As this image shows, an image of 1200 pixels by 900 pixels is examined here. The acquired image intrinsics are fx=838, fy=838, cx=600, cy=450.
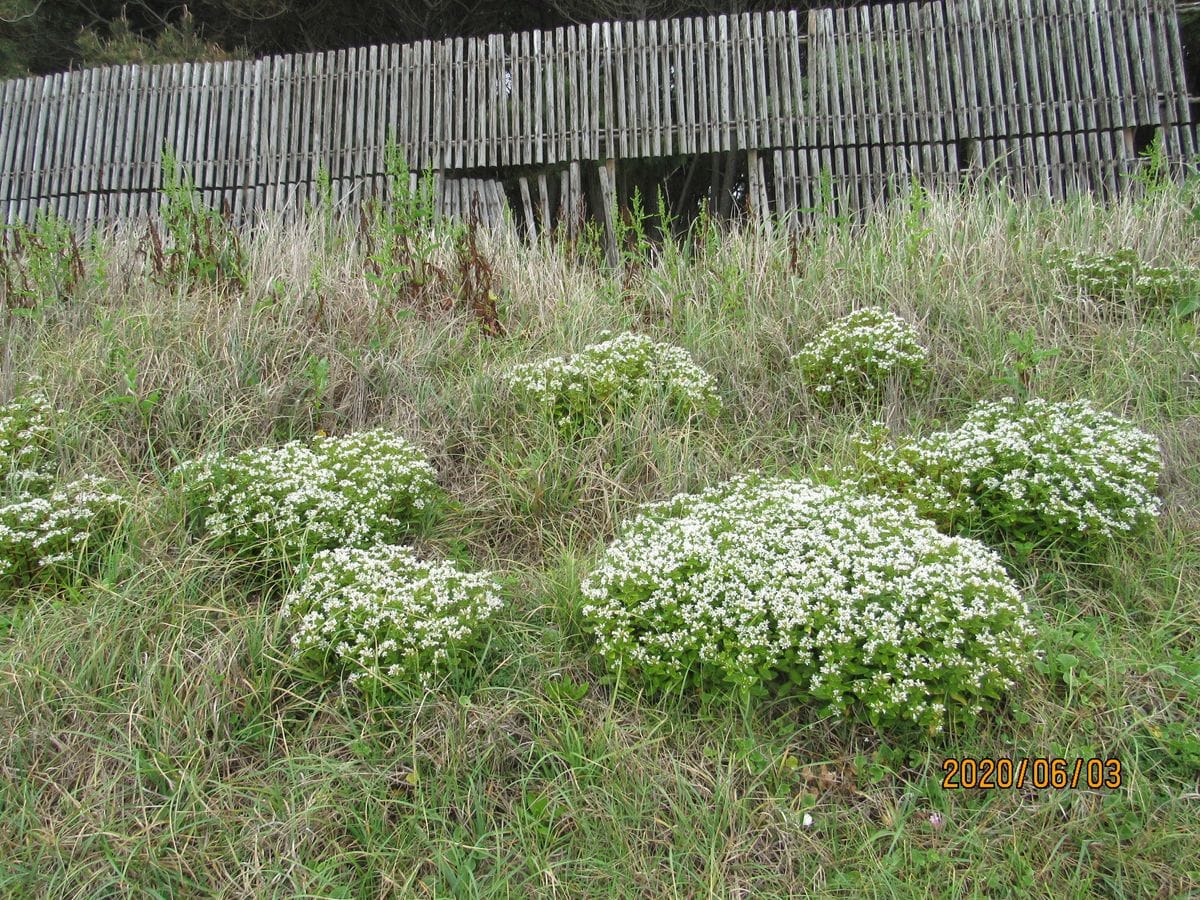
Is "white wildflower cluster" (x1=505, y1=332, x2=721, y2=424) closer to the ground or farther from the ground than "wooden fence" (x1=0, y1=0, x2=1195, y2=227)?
closer to the ground

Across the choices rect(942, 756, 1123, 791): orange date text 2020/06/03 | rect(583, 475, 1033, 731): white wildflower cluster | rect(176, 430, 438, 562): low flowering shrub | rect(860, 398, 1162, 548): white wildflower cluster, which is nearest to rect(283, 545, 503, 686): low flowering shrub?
rect(176, 430, 438, 562): low flowering shrub

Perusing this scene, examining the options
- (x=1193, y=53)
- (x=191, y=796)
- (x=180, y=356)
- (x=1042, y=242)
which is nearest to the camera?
(x=191, y=796)

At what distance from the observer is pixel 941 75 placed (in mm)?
7906

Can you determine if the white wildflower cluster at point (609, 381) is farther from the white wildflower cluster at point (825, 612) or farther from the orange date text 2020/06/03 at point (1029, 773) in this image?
the orange date text 2020/06/03 at point (1029, 773)

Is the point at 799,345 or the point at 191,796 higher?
the point at 799,345

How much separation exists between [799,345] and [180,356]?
125 inches

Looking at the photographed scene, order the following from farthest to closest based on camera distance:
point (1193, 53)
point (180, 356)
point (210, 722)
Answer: point (1193, 53)
point (180, 356)
point (210, 722)

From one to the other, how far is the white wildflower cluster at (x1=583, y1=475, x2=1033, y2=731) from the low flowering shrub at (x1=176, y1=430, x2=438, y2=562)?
37.3 inches

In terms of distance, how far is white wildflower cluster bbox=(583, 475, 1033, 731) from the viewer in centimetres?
246

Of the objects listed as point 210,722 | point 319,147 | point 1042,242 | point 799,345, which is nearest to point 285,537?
point 210,722

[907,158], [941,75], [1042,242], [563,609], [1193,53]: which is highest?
[1193,53]

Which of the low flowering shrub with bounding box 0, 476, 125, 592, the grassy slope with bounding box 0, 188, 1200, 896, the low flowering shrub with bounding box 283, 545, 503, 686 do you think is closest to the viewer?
the grassy slope with bounding box 0, 188, 1200, 896

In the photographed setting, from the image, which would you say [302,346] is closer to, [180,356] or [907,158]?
[180,356]

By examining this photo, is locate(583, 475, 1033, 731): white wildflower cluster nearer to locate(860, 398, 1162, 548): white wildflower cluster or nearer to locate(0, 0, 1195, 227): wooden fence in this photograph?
locate(860, 398, 1162, 548): white wildflower cluster
